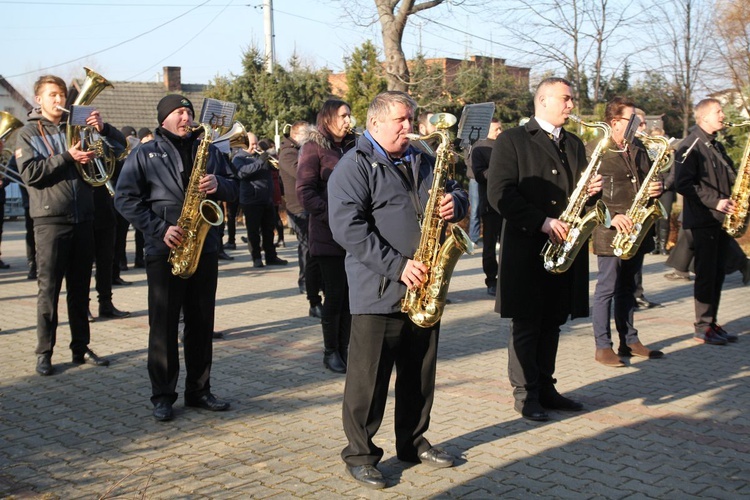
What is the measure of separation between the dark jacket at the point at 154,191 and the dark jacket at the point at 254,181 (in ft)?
25.7

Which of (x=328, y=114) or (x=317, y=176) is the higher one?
(x=328, y=114)

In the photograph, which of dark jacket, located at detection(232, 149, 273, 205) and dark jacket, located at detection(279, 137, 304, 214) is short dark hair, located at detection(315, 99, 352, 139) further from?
dark jacket, located at detection(232, 149, 273, 205)

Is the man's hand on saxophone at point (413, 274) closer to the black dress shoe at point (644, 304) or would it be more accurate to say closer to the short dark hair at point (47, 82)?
the short dark hair at point (47, 82)

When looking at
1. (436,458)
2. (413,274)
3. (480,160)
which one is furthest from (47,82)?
(480,160)

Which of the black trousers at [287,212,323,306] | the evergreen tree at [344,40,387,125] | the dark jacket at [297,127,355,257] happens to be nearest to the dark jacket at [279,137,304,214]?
the black trousers at [287,212,323,306]

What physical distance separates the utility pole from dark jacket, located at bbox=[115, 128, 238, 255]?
20.7 meters

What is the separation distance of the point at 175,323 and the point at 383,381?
6.11 ft

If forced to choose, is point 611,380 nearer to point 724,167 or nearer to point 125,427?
point 724,167

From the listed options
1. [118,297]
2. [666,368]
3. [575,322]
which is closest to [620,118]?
[666,368]

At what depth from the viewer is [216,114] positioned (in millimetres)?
8000

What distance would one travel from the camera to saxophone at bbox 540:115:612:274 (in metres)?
5.64

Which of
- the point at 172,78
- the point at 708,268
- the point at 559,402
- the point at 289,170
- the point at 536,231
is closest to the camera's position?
the point at 536,231

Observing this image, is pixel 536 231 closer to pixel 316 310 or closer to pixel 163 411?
pixel 163 411

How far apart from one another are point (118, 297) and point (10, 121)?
13.1 ft
